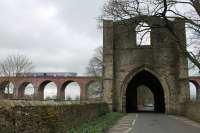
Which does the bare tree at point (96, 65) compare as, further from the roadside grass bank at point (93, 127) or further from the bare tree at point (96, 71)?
the roadside grass bank at point (93, 127)

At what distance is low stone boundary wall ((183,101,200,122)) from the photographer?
78.5 feet

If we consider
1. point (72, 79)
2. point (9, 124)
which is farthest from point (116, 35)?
point (72, 79)

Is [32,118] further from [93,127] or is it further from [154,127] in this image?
[154,127]

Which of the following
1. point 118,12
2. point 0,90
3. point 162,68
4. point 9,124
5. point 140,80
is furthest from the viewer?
point 0,90

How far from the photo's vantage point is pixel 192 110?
26.8 meters

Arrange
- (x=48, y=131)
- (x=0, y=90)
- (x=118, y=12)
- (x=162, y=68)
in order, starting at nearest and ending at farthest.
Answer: (x=48, y=131)
(x=118, y=12)
(x=162, y=68)
(x=0, y=90)

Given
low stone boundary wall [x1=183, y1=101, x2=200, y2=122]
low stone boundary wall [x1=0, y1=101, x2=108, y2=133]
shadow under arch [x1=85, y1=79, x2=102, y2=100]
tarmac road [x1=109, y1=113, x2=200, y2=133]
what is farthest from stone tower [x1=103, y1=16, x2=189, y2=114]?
shadow under arch [x1=85, y1=79, x2=102, y2=100]

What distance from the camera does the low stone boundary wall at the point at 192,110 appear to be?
78.5 feet

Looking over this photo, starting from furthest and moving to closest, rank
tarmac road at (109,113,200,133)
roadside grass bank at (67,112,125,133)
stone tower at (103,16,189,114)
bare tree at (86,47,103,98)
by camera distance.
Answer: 1. bare tree at (86,47,103,98)
2. stone tower at (103,16,189,114)
3. tarmac road at (109,113,200,133)
4. roadside grass bank at (67,112,125,133)

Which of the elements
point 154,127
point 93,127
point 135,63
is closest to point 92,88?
point 135,63

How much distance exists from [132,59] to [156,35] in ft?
12.4

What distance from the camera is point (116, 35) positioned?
37531mm

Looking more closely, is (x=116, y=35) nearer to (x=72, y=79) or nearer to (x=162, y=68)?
(x=162, y=68)

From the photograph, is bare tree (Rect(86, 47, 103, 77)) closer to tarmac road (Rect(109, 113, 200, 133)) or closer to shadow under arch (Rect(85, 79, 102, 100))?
shadow under arch (Rect(85, 79, 102, 100))
